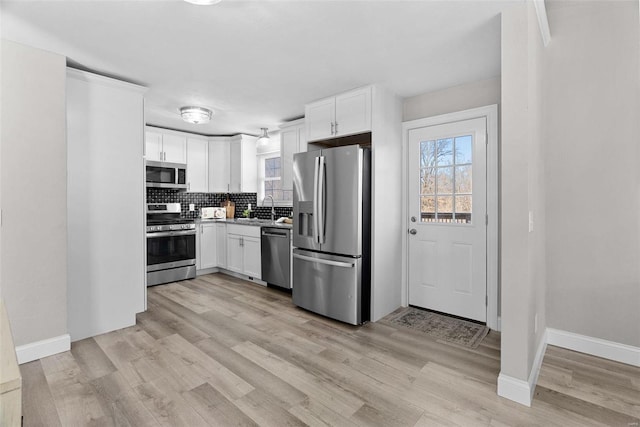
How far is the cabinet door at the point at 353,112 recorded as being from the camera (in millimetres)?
3258

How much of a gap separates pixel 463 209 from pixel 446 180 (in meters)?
0.35

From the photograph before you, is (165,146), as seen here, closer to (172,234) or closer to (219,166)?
(219,166)

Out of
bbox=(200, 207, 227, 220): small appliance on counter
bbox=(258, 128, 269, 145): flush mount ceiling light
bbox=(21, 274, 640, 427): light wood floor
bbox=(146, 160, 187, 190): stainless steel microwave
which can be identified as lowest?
bbox=(21, 274, 640, 427): light wood floor

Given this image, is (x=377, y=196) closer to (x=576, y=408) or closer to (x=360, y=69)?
(x=360, y=69)

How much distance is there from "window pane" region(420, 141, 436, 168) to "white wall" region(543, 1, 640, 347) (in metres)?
1.03

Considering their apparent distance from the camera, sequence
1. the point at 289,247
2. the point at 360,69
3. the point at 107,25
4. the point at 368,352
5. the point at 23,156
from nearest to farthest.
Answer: the point at 107,25
the point at 23,156
the point at 368,352
the point at 360,69
the point at 289,247

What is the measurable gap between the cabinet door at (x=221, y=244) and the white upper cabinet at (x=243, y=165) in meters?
0.71

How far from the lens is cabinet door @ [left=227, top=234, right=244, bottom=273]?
194 inches

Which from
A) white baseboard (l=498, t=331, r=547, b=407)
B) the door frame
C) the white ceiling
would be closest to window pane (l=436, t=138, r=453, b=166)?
the door frame

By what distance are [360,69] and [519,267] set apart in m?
2.06

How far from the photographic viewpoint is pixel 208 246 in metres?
5.21

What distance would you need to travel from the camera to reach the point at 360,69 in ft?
9.49

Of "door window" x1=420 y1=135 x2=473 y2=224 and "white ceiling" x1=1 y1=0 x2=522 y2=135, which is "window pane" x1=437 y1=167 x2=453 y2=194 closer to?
"door window" x1=420 y1=135 x2=473 y2=224

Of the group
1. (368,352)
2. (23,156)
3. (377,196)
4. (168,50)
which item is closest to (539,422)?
(368,352)
